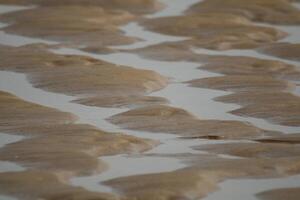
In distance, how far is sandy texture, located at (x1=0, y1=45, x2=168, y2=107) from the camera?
18.3ft

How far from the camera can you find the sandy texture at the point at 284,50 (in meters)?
6.37

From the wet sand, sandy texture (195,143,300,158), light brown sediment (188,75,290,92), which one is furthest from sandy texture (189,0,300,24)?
sandy texture (195,143,300,158)

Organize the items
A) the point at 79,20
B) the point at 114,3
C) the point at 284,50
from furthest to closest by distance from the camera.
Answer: the point at 114,3 → the point at 79,20 → the point at 284,50

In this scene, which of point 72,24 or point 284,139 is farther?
point 72,24

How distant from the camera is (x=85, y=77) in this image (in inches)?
230

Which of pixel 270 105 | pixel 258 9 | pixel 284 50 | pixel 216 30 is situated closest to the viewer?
pixel 270 105

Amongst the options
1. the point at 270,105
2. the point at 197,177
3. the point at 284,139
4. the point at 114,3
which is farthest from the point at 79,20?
the point at 197,177

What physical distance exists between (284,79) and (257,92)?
307 millimetres

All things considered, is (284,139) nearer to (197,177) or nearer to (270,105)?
(270,105)

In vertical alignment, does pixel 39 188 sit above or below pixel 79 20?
below

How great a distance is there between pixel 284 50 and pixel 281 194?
2372 mm

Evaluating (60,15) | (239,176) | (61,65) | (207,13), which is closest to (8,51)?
(61,65)

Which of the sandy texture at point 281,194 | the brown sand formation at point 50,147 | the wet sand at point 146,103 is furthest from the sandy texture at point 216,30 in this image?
the sandy texture at point 281,194

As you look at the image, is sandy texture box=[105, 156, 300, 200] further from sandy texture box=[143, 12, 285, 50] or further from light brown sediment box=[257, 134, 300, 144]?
sandy texture box=[143, 12, 285, 50]
